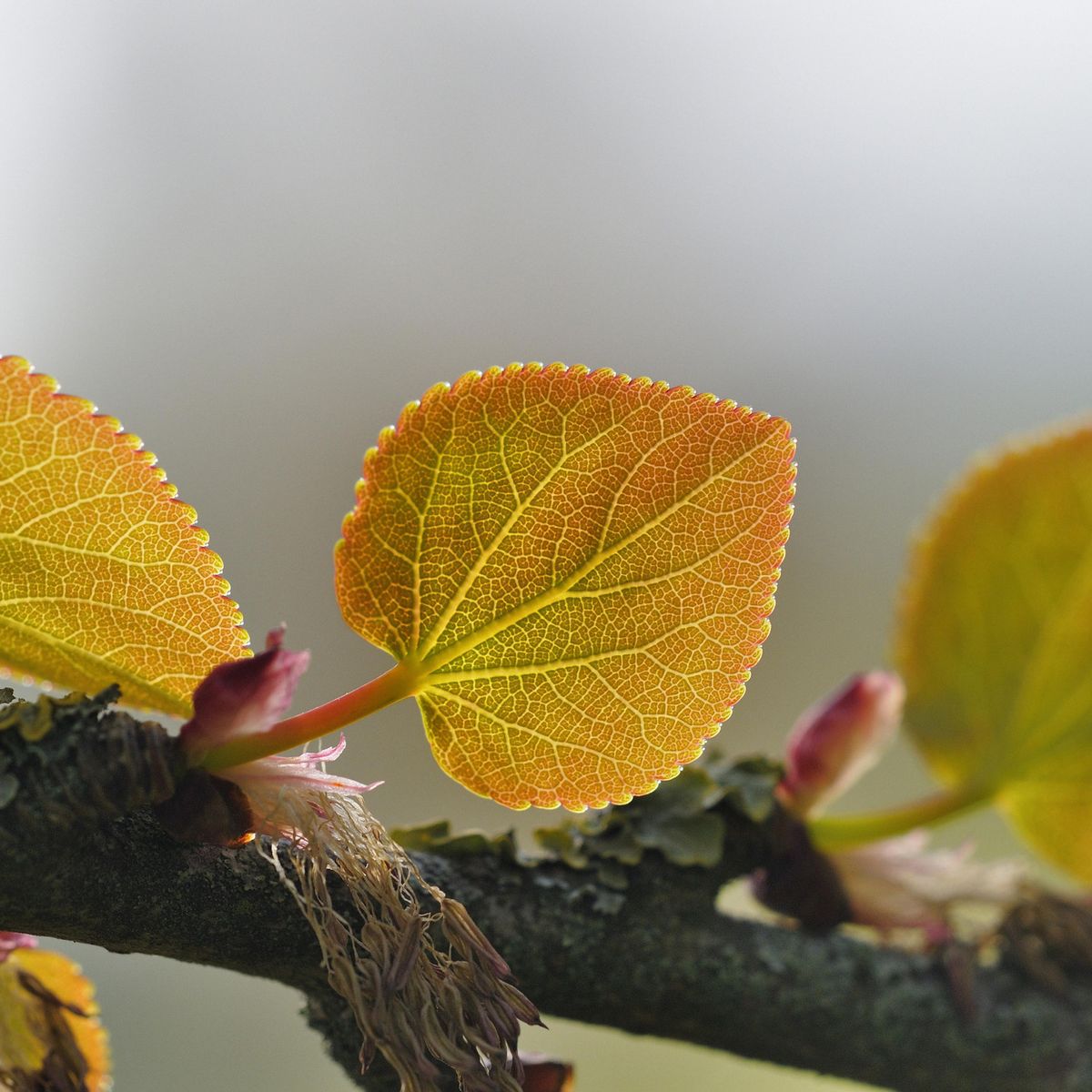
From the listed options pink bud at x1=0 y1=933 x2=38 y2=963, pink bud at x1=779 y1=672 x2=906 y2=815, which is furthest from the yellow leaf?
pink bud at x1=779 y1=672 x2=906 y2=815

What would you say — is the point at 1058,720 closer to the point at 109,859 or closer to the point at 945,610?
the point at 945,610

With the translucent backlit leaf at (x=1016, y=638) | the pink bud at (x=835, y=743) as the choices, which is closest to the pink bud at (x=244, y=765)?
the pink bud at (x=835, y=743)

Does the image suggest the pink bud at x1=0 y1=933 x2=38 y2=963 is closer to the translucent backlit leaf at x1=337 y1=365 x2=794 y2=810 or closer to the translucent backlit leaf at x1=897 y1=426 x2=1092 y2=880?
the translucent backlit leaf at x1=337 y1=365 x2=794 y2=810

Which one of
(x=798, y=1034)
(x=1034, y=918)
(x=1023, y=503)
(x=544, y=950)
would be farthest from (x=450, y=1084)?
(x=1023, y=503)

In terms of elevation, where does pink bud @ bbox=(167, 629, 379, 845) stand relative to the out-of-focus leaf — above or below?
above

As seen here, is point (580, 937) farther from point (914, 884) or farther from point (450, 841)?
point (914, 884)
